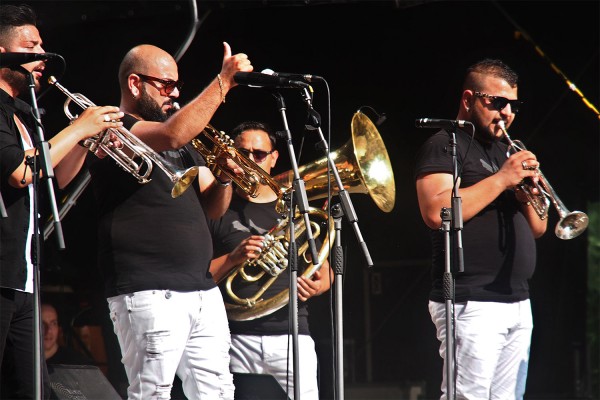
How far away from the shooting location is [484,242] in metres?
4.34

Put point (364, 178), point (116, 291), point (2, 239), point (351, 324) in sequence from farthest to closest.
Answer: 1. point (351, 324)
2. point (364, 178)
3. point (116, 291)
4. point (2, 239)

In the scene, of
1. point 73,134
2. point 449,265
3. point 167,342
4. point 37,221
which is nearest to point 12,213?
point 37,221

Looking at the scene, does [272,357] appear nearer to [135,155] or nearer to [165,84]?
[135,155]

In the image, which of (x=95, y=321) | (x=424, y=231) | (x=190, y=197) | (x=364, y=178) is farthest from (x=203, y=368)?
(x=424, y=231)

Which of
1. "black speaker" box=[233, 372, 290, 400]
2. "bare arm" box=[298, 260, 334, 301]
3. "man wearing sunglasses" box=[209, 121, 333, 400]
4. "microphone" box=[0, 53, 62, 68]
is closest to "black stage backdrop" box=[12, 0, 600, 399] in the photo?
"black speaker" box=[233, 372, 290, 400]

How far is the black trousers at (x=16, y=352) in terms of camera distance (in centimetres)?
343

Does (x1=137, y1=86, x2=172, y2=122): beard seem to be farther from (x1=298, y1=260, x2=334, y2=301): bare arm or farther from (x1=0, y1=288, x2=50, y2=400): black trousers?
(x1=298, y1=260, x2=334, y2=301): bare arm

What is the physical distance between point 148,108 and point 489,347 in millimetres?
2116

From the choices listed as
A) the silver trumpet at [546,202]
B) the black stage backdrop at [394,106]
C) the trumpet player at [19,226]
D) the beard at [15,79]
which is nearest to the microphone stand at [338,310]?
the trumpet player at [19,226]

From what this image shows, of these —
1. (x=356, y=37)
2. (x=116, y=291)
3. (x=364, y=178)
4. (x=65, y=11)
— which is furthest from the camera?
(x=356, y=37)

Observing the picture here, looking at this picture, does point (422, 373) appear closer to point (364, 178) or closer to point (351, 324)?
point (351, 324)

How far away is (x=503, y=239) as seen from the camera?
172 inches

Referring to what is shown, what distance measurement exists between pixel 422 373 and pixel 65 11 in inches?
160

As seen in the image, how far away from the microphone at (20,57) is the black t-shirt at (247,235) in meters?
1.95
